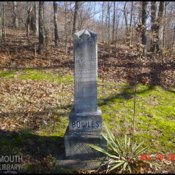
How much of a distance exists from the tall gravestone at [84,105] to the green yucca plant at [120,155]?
203 mm

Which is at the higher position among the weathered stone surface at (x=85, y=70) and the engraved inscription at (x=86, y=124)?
the weathered stone surface at (x=85, y=70)

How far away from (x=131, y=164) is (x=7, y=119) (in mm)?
3798

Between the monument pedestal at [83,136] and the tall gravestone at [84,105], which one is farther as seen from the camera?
the monument pedestal at [83,136]

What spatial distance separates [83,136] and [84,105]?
0.70 m

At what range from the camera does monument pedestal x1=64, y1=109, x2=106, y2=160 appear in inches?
248

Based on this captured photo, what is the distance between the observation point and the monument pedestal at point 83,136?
630 centimetres

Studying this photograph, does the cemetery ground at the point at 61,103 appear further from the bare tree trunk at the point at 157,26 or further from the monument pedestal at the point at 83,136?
the bare tree trunk at the point at 157,26

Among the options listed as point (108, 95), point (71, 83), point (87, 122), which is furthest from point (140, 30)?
point (71, 83)

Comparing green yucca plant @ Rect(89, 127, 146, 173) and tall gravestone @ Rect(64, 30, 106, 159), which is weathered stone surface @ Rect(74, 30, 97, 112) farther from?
green yucca plant @ Rect(89, 127, 146, 173)

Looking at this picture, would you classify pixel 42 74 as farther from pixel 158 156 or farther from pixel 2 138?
pixel 158 156

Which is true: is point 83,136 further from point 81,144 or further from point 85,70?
point 85,70

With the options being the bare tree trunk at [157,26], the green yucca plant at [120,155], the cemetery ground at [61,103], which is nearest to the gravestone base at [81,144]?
the green yucca plant at [120,155]

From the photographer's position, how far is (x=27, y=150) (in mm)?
6484

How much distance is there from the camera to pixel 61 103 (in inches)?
363
